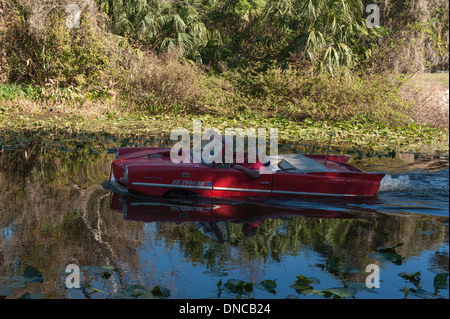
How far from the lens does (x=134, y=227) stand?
712 cm

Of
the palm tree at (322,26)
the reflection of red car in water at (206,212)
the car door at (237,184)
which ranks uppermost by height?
the palm tree at (322,26)

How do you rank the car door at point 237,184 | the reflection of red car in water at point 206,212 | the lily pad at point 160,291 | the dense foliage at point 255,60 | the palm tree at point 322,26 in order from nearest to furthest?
the lily pad at point 160,291 < the reflection of red car in water at point 206,212 < the car door at point 237,184 < the dense foliage at point 255,60 < the palm tree at point 322,26

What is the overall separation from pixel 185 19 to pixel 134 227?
22328 millimetres

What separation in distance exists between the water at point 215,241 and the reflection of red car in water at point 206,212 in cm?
2

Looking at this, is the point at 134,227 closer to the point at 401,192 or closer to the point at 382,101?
the point at 401,192

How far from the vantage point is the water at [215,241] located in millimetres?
5051

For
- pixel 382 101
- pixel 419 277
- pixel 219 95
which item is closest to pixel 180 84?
pixel 219 95

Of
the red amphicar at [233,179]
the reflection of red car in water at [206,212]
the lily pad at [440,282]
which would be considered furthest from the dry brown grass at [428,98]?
the lily pad at [440,282]

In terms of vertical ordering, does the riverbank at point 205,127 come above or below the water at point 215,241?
above

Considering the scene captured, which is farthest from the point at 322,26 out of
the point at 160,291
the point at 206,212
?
the point at 160,291

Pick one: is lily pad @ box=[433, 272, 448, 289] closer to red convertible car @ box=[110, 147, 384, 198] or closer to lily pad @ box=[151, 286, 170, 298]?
lily pad @ box=[151, 286, 170, 298]

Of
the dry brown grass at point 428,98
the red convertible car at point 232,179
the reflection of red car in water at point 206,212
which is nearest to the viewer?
the reflection of red car in water at point 206,212

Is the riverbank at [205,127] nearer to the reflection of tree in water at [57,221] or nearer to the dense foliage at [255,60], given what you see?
the dense foliage at [255,60]

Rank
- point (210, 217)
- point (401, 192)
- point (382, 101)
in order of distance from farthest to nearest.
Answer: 1. point (382, 101)
2. point (401, 192)
3. point (210, 217)
